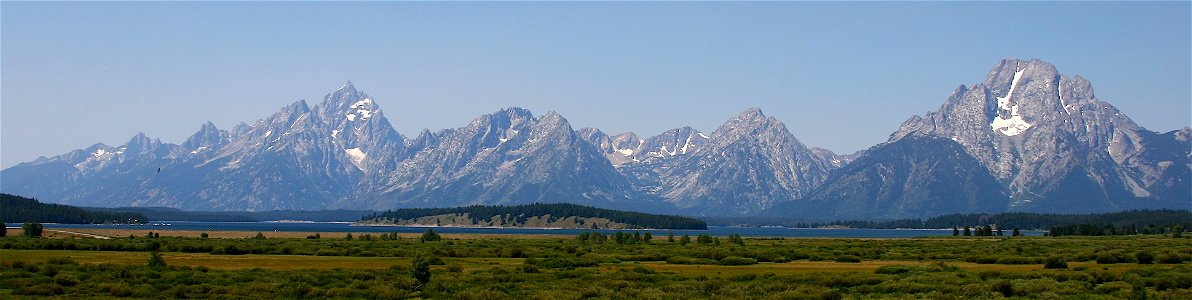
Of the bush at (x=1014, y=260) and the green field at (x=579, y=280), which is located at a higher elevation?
the bush at (x=1014, y=260)

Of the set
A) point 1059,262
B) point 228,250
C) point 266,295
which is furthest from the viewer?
point 228,250

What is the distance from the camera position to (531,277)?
233ft

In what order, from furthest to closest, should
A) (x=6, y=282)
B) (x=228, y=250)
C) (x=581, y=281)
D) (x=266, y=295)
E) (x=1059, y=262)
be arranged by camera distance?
(x=228, y=250), (x=1059, y=262), (x=581, y=281), (x=6, y=282), (x=266, y=295)

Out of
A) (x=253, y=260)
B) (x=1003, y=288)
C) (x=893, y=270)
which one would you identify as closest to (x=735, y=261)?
(x=893, y=270)

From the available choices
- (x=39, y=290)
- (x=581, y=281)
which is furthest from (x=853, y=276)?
(x=39, y=290)

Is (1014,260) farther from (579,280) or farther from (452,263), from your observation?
(452,263)

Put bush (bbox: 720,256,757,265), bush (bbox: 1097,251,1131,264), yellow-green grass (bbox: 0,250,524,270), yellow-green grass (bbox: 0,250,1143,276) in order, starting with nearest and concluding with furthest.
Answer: yellow-green grass (bbox: 0,250,1143,276) < yellow-green grass (bbox: 0,250,524,270) < bush (bbox: 720,256,757,265) < bush (bbox: 1097,251,1131,264)

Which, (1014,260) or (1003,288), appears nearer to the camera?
(1003,288)

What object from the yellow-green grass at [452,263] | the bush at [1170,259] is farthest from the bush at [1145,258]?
the yellow-green grass at [452,263]

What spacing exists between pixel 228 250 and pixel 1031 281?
7533cm

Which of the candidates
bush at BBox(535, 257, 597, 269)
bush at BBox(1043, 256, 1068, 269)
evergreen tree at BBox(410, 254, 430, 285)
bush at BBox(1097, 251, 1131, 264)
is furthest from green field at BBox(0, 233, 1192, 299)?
bush at BBox(1043, 256, 1068, 269)

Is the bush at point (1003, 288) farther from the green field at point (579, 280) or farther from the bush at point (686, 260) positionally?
the bush at point (686, 260)

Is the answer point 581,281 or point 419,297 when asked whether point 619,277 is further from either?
point 419,297

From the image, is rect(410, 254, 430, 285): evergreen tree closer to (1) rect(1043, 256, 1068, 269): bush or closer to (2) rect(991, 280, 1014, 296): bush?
(2) rect(991, 280, 1014, 296): bush
